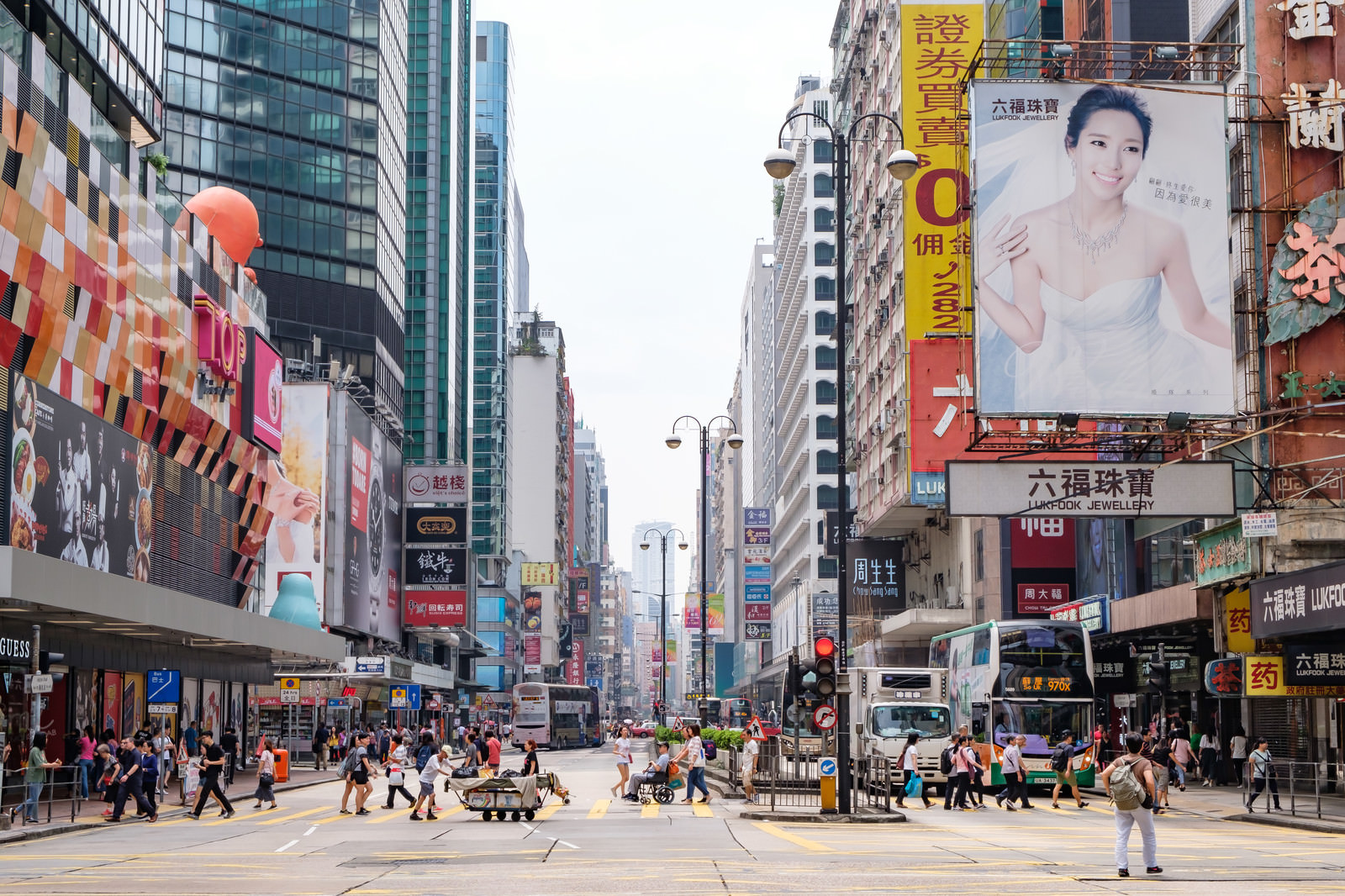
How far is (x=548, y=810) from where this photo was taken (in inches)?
1218

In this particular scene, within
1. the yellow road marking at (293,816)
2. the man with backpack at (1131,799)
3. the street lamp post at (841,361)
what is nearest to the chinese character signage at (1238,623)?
the street lamp post at (841,361)

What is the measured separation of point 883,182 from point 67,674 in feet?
149

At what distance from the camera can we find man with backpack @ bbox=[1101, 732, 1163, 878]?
16.7 metres

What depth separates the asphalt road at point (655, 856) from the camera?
15.6 m

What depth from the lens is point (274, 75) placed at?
9188 cm

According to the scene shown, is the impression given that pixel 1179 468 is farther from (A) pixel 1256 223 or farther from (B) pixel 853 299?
(B) pixel 853 299

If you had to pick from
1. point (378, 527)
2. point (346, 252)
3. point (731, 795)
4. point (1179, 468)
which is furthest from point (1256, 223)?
point (346, 252)

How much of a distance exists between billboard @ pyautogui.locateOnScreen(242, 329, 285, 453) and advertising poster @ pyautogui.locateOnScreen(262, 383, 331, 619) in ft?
13.8

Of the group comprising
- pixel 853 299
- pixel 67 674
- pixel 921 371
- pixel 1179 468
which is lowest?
pixel 67 674

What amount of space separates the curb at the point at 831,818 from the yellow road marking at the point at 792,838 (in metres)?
0.54

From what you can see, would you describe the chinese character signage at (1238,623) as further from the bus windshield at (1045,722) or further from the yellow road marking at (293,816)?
the yellow road marking at (293,816)

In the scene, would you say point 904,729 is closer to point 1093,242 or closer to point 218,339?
point 1093,242

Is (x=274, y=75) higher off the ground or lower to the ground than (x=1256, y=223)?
higher

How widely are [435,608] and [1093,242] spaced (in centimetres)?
6379
